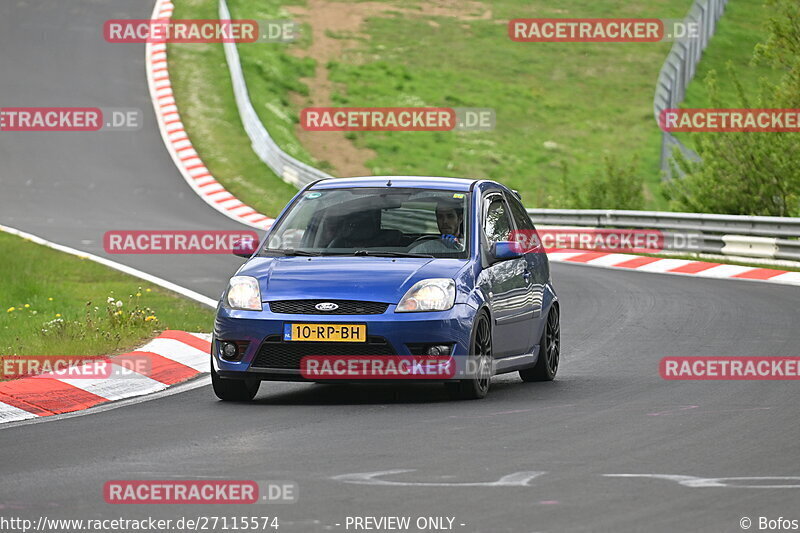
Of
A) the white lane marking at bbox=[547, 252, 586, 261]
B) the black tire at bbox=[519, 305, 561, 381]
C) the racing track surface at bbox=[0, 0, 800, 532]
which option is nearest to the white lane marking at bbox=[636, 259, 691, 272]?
the white lane marking at bbox=[547, 252, 586, 261]

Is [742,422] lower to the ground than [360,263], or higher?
lower

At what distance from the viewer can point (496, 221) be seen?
42.4 ft

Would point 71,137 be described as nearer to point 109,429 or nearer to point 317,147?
point 317,147

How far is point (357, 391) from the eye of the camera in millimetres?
12391

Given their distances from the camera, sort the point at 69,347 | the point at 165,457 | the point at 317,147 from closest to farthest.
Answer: the point at 165,457 < the point at 69,347 < the point at 317,147

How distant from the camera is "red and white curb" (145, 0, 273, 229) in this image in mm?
32750

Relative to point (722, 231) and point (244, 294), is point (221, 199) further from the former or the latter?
point (244, 294)

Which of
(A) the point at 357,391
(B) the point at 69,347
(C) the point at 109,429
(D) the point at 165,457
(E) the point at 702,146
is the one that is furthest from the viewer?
(E) the point at 702,146

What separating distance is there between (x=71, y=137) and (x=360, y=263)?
1137 inches

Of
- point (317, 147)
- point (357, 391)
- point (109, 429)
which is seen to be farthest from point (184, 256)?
point (317, 147)

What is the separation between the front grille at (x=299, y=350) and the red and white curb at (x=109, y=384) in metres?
1.39

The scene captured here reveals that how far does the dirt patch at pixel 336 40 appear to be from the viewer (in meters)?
43.9

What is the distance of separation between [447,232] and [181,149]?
27185 mm

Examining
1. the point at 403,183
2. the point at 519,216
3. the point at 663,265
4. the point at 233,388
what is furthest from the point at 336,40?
the point at 233,388
